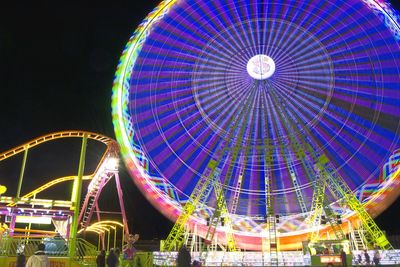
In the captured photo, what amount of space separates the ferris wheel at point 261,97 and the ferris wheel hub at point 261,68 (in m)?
0.06

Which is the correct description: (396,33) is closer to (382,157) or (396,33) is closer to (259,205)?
(382,157)

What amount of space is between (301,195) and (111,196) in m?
28.4

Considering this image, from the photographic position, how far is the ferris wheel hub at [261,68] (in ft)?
65.0

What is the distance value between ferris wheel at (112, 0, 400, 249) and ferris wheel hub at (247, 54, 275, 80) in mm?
55

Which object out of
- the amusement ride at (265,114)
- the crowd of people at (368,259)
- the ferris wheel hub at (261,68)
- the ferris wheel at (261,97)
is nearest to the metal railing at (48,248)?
the amusement ride at (265,114)

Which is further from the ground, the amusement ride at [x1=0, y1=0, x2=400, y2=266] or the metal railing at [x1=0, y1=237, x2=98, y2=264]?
the amusement ride at [x1=0, y1=0, x2=400, y2=266]

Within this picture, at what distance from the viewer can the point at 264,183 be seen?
2231 centimetres

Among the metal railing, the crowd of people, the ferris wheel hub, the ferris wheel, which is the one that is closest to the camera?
the metal railing

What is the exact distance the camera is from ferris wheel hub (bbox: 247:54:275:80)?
19.8 meters

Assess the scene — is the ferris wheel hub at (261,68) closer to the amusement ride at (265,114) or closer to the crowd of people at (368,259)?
the amusement ride at (265,114)

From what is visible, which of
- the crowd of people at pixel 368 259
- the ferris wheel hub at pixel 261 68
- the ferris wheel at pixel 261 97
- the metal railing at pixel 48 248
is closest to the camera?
the metal railing at pixel 48 248

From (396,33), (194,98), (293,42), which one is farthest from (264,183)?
(396,33)

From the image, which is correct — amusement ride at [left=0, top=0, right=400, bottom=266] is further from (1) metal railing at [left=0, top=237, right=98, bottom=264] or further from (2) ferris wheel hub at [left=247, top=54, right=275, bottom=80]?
(1) metal railing at [left=0, top=237, right=98, bottom=264]

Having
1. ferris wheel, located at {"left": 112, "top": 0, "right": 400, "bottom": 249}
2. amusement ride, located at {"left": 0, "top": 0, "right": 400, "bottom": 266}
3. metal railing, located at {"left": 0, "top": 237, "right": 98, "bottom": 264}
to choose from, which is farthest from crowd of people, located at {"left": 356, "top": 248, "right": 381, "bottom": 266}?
metal railing, located at {"left": 0, "top": 237, "right": 98, "bottom": 264}
